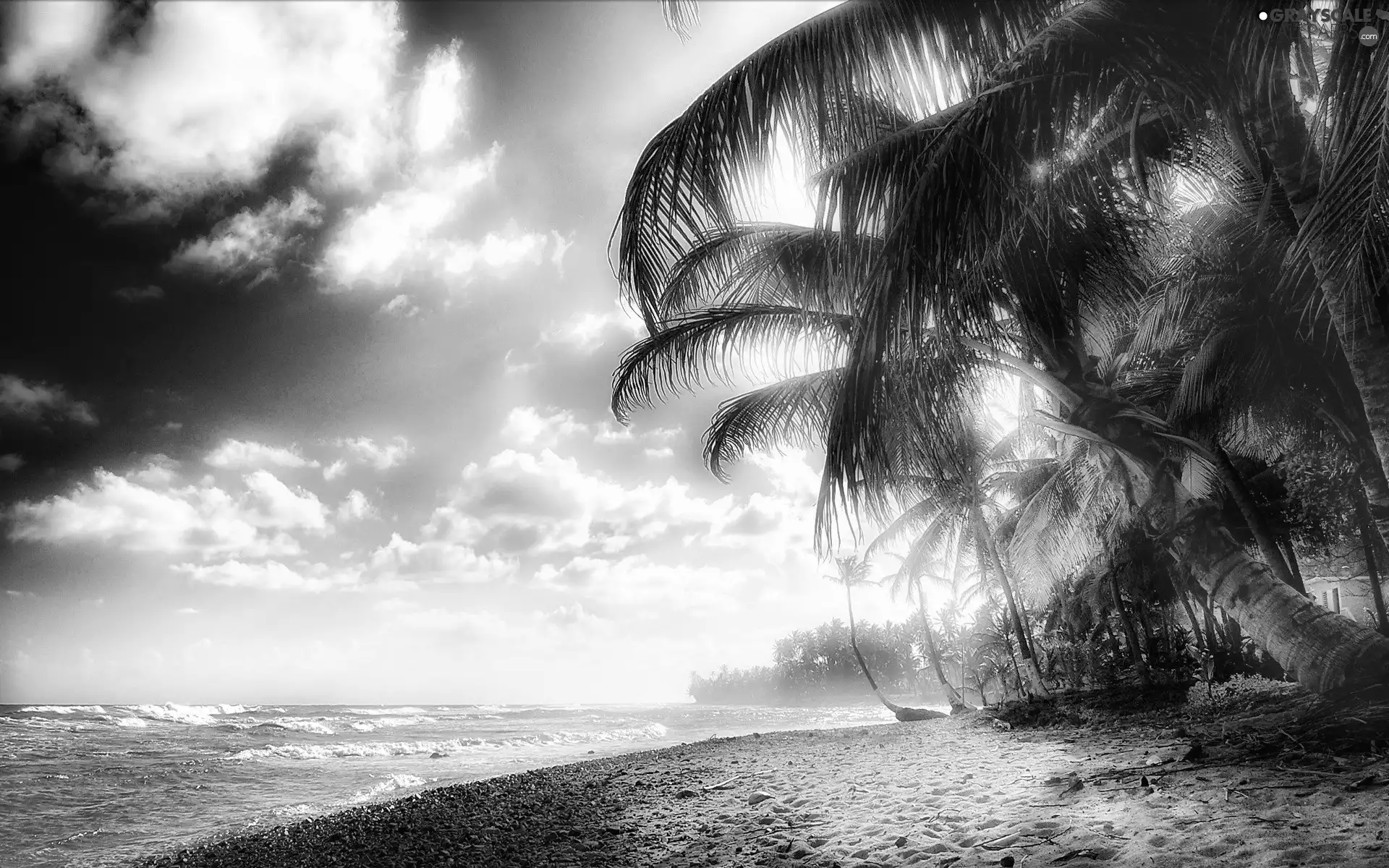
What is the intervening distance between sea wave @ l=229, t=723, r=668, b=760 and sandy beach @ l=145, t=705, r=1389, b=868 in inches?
436

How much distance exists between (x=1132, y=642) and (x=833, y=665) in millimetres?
61375

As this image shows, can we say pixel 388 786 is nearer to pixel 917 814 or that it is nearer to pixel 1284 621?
pixel 917 814

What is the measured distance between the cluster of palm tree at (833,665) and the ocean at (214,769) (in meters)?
31.5

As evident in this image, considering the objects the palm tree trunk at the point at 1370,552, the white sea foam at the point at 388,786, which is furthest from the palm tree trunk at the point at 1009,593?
the white sea foam at the point at 388,786

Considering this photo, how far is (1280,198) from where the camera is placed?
4297 millimetres

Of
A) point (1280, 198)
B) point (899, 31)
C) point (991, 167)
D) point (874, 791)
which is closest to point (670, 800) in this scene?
point (874, 791)

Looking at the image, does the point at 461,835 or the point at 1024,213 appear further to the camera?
the point at 461,835

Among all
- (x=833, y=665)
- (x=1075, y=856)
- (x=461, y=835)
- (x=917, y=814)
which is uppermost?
(x=1075, y=856)

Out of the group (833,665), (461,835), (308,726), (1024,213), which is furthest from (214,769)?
(833,665)

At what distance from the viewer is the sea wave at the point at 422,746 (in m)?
17.5

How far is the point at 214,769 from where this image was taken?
14133 mm

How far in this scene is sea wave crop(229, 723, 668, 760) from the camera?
17.5 metres

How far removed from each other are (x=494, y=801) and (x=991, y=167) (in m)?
8.26

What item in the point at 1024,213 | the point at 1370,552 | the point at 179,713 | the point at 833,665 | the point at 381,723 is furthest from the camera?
the point at 833,665
